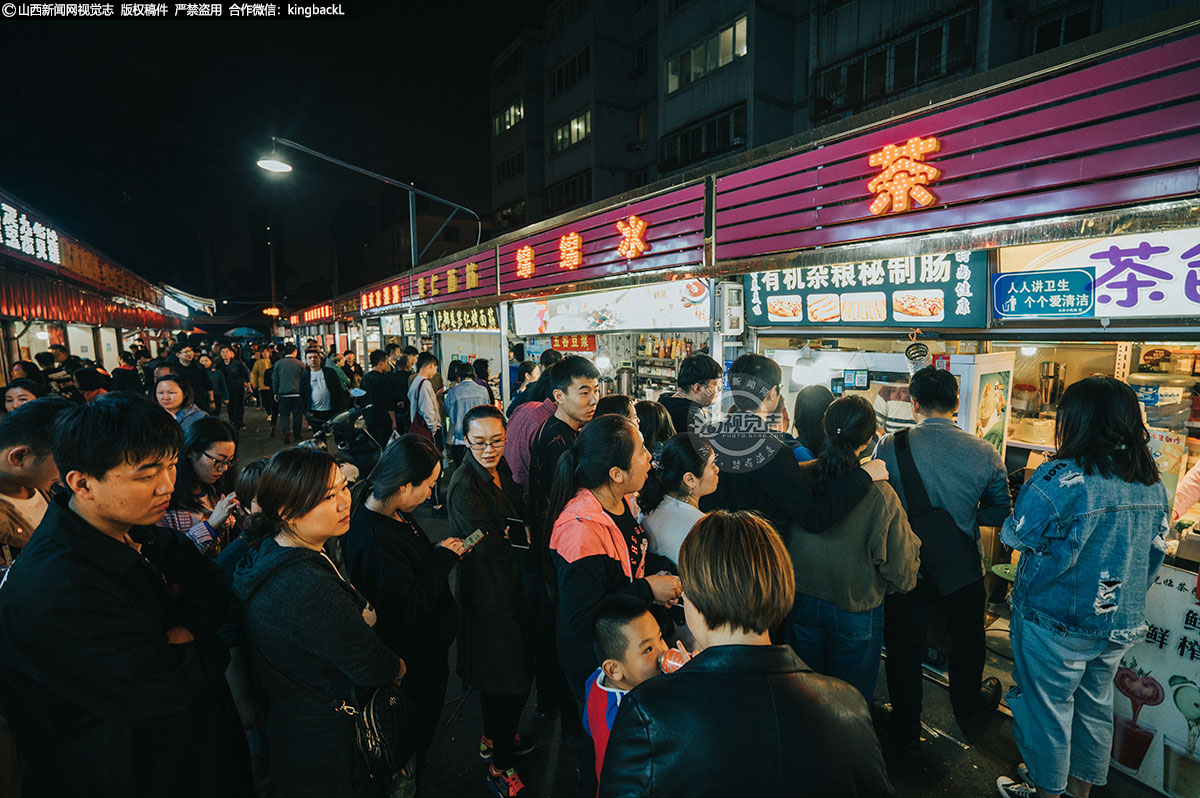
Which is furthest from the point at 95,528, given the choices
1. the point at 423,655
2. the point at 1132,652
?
the point at 1132,652

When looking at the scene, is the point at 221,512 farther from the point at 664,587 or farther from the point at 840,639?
the point at 840,639

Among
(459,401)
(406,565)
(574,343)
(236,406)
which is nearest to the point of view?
(406,565)

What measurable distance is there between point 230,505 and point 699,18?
80.4 feet

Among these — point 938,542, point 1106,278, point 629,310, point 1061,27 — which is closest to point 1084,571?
point 938,542

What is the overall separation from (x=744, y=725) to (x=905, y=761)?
3.17m

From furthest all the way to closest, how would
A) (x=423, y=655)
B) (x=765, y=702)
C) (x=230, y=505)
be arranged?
(x=230, y=505) → (x=423, y=655) → (x=765, y=702)

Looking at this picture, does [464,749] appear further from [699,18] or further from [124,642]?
[699,18]

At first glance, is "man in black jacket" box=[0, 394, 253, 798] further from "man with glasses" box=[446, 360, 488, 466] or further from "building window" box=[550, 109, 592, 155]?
"building window" box=[550, 109, 592, 155]

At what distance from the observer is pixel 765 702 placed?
1.23m

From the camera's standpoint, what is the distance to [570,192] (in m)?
30.1

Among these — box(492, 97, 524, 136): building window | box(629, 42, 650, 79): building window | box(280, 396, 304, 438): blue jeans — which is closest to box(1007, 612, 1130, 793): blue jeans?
box(280, 396, 304, 438): blue jeans

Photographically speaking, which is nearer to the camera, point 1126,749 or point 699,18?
point 1126,749

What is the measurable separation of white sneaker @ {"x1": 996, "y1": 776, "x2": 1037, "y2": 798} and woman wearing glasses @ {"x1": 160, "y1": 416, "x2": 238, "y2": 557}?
4.92 m

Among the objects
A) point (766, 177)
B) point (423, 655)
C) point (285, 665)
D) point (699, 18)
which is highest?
point (699, 18)
